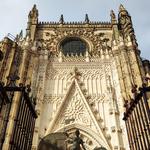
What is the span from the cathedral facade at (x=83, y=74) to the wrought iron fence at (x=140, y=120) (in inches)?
141

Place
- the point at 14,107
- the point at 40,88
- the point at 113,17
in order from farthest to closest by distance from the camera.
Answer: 1. the point at 113,17
2. the point at 40,88
3. the point at 14,107

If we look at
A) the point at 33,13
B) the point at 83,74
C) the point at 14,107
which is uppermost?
the point at 33,13

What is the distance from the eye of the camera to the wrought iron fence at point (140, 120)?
842cm

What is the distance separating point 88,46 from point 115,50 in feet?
9.18

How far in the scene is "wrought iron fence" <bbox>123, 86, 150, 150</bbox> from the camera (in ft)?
27.6

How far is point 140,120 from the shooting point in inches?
350

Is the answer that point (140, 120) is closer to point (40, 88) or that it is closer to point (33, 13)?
point (40, 88)

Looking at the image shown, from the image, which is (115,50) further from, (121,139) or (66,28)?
(121,139)

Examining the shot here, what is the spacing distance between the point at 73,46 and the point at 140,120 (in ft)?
39.9

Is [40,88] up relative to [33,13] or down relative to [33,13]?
down

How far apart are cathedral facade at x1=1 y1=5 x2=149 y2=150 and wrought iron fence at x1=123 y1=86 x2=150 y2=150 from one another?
11.8 ft

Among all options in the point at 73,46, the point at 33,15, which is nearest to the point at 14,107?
the point at 73,46

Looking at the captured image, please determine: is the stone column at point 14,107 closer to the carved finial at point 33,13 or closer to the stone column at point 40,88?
the stone column at point 40,88

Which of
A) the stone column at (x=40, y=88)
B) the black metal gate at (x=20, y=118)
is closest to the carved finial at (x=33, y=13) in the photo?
the stone column at (x=40, y=88)
